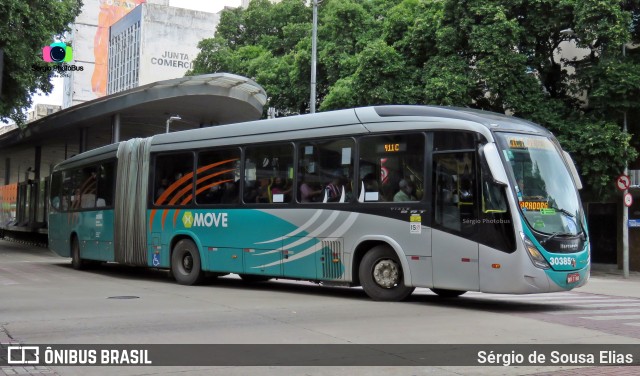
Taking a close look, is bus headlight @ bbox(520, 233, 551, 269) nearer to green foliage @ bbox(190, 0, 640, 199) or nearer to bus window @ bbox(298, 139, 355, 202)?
bus window @ bbox(298, 139, 355, 202)

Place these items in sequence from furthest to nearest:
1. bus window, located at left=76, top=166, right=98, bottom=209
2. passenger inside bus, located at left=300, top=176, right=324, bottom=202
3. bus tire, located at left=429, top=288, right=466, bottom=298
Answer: bus window, located at left=76, top=166, right=98, bottom=209, bus tire, located at left=429, top=288, right=466, bottom=298, passenger inside bus, located at left=300, top=176, right=324, bottom=202

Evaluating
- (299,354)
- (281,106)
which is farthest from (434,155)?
(281,106)

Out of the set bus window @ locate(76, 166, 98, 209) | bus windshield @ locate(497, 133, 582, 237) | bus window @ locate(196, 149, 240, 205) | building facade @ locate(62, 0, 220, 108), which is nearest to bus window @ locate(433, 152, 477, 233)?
bus windshield @ locate(497, 133, 582, 237)

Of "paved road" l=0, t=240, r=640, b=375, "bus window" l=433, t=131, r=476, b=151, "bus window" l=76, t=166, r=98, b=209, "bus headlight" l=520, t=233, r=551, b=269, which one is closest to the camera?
"paved road" l=0, t=240, r=640, b=375

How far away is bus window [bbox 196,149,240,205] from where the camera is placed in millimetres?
14836

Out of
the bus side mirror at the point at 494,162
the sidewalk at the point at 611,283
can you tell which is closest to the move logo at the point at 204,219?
the bus side mirror at the point at 494,162

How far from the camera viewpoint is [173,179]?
1642 centimetres

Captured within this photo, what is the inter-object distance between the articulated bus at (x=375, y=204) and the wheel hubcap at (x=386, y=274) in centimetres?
2

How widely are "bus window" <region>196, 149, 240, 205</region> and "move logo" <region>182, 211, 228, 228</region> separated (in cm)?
29

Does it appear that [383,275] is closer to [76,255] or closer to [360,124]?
[360,124]

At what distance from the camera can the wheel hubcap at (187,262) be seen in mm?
15980

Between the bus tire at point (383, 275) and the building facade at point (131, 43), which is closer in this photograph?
the bus tire at point (383, 275)

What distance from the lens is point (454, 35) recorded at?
2567 cm

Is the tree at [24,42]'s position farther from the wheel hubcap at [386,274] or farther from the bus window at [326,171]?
the wheel hubcap at [386,274]
